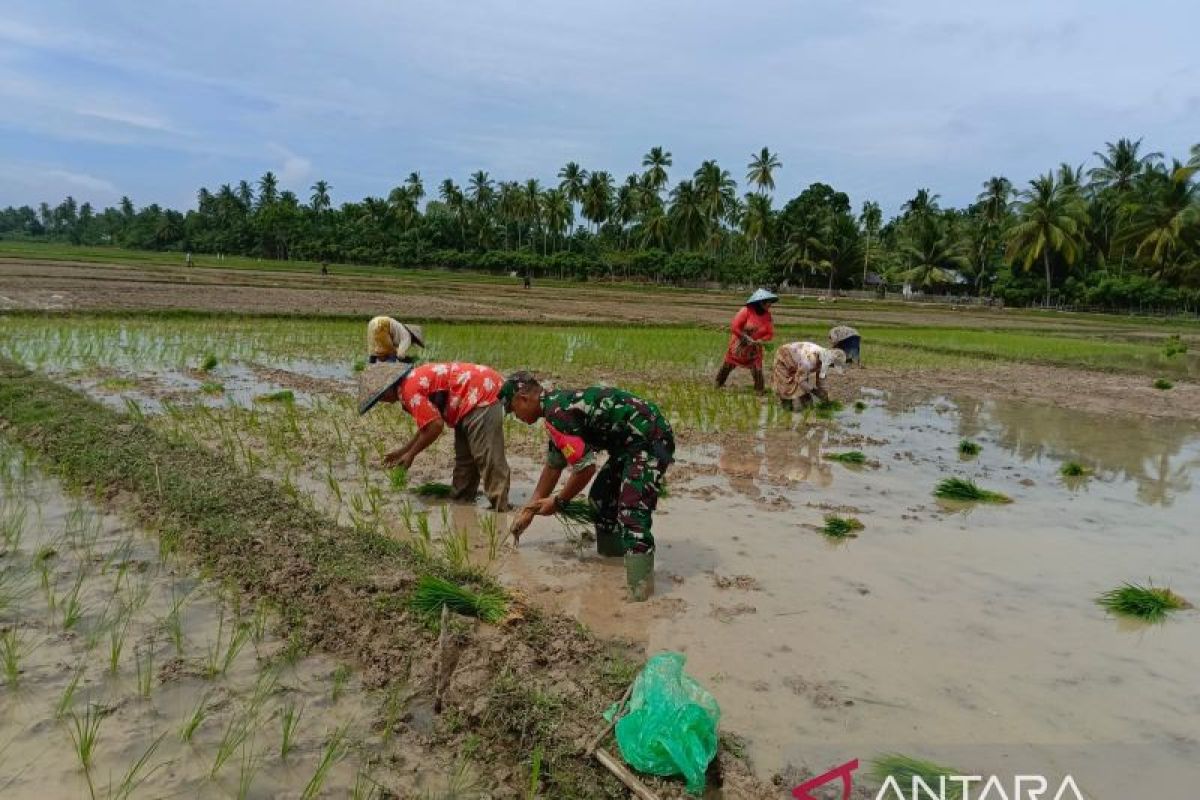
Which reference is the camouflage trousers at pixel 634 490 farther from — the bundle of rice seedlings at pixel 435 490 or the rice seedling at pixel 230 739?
the rice seedling at pixel 230 739

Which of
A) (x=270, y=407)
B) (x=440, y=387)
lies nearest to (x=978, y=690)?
(x=440, y=387)

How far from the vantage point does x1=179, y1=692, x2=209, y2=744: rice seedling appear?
223 cm

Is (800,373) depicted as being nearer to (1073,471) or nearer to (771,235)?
(1073,471)

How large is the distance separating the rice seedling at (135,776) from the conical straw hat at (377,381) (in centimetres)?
243

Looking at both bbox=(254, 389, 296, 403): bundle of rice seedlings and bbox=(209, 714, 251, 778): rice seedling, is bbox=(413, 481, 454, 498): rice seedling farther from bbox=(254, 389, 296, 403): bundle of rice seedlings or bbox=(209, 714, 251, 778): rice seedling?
bbox=(254, 389, 296, 403): bundle of rice seedlings

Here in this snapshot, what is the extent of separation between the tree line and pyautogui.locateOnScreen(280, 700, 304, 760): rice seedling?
34.2 metres

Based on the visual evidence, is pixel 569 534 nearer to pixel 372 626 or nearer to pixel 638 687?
pixel 372 626

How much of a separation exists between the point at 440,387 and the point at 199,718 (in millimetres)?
2430

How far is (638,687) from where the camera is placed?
7.29 feet

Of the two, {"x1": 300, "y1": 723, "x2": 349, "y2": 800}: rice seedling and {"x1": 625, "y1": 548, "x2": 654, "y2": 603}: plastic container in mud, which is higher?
{"x1": 625, "y1": 548, "x2": 654, "y2": 603}: plastic container in mud

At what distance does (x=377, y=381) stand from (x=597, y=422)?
1.70 m

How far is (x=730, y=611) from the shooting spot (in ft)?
10.8

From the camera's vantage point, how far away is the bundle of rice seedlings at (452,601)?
116 inches

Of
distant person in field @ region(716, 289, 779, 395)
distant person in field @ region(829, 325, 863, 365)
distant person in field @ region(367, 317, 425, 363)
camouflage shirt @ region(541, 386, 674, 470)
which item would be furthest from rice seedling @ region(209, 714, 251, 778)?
distant person in field @ region(829, 325, 863, 365)
